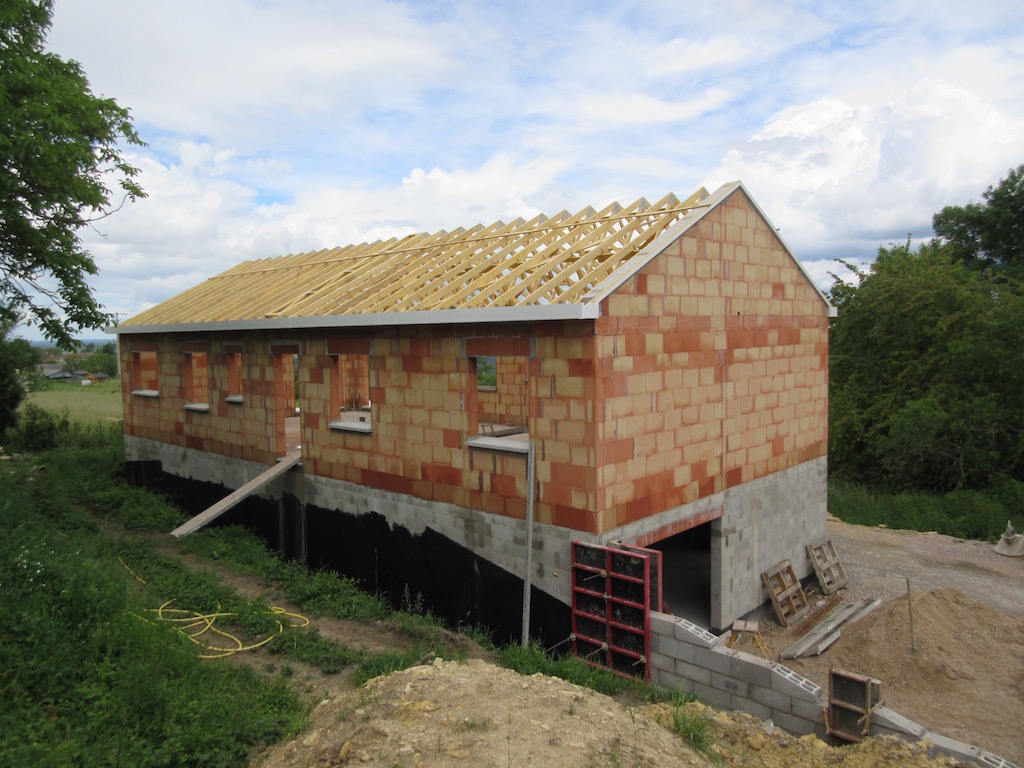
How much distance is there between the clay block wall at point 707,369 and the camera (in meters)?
8.71

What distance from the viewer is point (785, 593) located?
38.1 feet

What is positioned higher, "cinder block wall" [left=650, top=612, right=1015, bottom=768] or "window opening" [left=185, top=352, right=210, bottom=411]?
"window opening" [left=185, top=352, right=210, bottom=411]

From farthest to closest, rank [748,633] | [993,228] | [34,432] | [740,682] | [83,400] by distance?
[83,400] < [993,228] < [34,432] < [748,633] < [740,682]

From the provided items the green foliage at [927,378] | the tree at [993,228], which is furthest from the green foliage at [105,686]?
the tree at [993,228]

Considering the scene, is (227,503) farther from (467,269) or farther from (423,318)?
(467,269)

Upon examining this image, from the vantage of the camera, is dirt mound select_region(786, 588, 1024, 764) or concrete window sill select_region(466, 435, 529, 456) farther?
concrete window sill select_region(466, 435, 529, 456)

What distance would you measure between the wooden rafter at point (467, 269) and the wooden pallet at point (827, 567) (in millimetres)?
6574

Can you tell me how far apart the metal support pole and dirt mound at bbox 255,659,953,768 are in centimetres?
192

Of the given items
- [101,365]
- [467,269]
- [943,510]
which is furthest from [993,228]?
[101,365]

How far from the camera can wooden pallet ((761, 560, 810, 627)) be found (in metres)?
11.4

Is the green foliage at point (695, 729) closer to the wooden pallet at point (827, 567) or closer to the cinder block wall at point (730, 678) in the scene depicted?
the cinder block wall at point (730, 678)

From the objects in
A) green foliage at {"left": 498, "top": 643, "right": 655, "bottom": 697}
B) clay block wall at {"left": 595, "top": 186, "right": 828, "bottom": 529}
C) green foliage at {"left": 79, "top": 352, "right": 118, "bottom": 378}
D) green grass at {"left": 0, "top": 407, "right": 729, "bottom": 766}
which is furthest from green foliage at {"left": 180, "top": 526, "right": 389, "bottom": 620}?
green foliage at {"left": 79, "top": 352, "right": 118, "bottom": 378}

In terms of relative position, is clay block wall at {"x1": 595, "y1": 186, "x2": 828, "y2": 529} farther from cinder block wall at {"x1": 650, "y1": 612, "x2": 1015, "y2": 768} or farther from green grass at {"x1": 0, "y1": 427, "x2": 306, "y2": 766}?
green grass at {"x1": 0, "y1": 427, "x2": 306, "y2": 766}

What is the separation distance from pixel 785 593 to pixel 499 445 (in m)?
5.60
